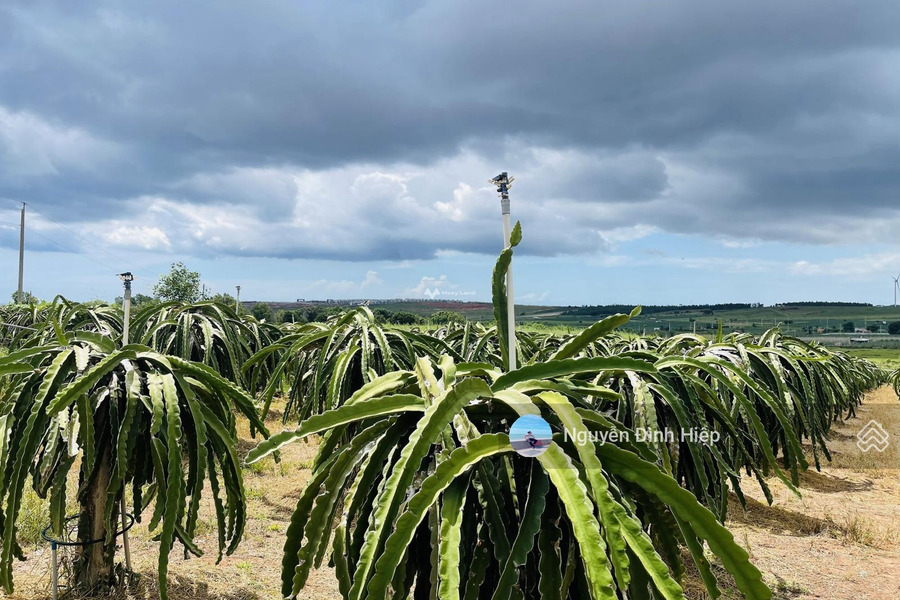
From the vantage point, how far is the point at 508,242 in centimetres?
190

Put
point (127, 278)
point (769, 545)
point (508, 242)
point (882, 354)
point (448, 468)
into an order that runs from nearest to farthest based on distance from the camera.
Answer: point (448, 468) < point (508, 242) < point (127, 278) < point (769, 545) < point (882, 354)

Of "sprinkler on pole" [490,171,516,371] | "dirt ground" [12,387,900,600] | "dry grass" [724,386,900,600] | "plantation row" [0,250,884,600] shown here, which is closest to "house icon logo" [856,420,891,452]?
"dry grass" [724,386,900,600]

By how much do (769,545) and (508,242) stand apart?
16.6 feet

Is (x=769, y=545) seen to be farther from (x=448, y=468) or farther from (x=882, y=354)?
(x=882, y=354)

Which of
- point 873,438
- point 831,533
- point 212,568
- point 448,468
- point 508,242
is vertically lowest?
point 873,438

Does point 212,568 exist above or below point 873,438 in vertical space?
above

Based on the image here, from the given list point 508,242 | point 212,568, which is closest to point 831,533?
point 212,568

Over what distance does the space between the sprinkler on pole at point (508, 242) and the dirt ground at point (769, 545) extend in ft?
9.34

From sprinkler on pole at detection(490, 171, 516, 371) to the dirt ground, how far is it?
2848 mm

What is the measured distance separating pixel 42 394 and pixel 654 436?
2.54 meters

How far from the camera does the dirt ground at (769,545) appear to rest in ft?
13.0

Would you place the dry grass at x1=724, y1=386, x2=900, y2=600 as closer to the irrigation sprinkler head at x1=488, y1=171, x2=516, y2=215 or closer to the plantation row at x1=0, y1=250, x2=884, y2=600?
the plantation row at x1=0, y1=250, x2=884, y2=600

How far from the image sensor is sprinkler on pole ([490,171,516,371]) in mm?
1810

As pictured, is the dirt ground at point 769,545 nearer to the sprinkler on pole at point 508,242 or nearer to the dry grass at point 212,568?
the dry grass at point 212,568
